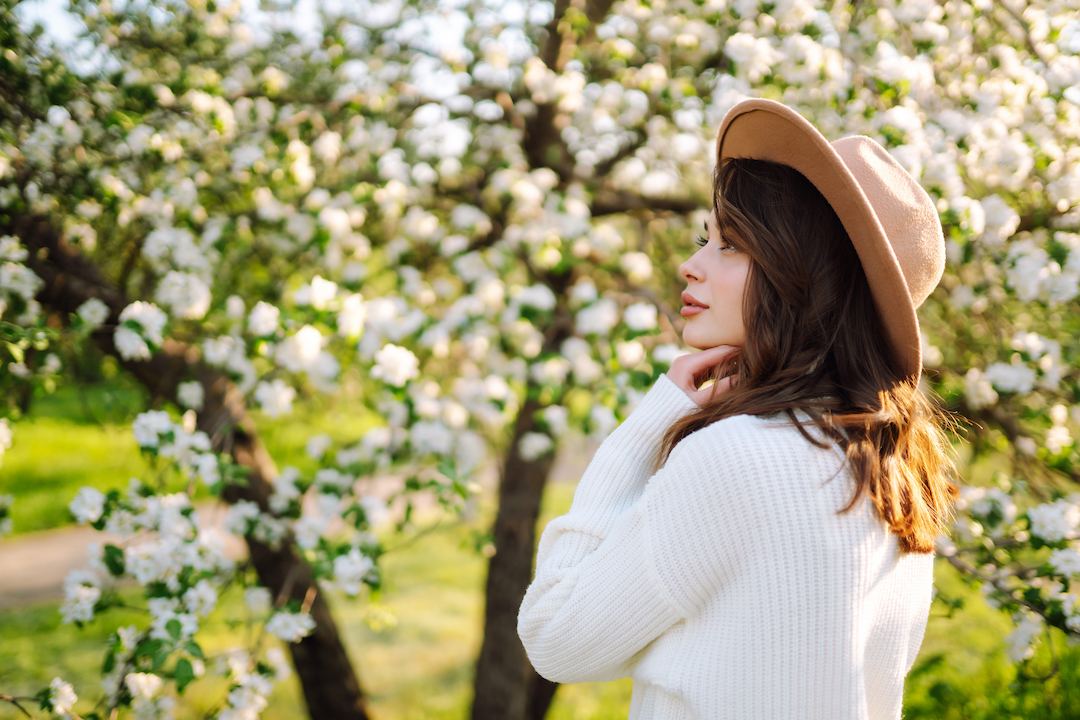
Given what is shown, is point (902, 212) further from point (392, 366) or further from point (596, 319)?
point (392, 366)

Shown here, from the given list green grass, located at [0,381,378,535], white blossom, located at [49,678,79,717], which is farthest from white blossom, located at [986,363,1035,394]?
green grass, located at [0,381,378,535]

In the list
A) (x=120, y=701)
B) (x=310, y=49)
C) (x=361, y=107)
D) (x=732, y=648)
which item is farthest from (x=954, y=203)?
(x=310, y=49)

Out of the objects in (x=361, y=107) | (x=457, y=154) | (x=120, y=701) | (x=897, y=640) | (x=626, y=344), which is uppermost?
(x=361, y=107)

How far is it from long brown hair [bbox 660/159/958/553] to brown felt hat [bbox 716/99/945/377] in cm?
5

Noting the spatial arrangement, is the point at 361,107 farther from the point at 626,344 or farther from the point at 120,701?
the point at 120,701

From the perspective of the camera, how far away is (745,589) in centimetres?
101

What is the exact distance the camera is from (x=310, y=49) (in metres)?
3.44

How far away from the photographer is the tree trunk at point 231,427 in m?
2.45

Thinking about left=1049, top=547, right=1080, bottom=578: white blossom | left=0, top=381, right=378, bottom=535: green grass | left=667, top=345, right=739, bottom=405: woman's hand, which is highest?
left=667, top=345, right=739, bottom=405: woman's hand

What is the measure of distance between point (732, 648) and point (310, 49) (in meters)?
3.49

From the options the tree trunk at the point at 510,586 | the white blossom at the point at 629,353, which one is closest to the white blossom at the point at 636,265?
the white blossom at the point at 629,353

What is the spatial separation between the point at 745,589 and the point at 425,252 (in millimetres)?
2505

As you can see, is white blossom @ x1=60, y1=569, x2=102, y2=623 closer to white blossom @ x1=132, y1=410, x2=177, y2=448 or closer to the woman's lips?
white blossom @ x1=132, y1=410, x2=177, y2=448

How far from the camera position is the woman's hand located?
4.06 feet
